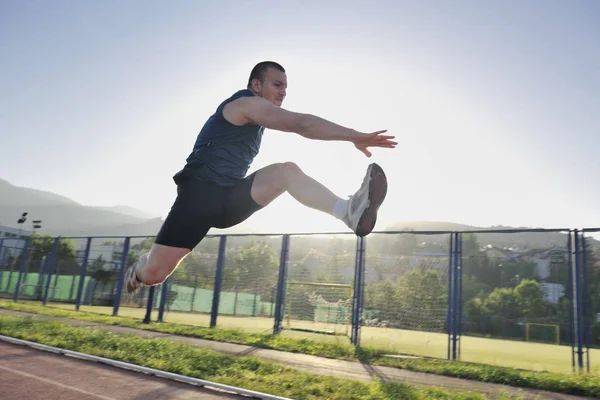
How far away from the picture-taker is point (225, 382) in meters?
5.23

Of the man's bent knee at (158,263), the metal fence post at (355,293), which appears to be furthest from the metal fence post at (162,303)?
the man's bent knee at (158,263)

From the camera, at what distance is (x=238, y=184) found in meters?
3.28

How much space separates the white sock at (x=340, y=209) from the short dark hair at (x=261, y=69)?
3.57 ft

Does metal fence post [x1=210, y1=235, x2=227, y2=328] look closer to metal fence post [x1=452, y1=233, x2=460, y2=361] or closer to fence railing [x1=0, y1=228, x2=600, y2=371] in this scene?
fence railing [x1=0, y1=228, x2=600, y2=371]

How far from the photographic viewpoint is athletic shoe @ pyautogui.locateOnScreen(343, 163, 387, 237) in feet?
9.11

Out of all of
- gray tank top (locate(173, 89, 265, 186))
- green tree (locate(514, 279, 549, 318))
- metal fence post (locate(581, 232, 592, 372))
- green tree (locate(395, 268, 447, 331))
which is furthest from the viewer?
green tree (locate(514, 279, 549, 318))

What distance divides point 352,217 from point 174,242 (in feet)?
4.73

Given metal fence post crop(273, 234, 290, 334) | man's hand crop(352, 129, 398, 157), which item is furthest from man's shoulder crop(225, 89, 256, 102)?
metal fence post crop(273, 234, 290, 334)

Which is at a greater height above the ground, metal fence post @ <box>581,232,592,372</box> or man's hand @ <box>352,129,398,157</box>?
man's hand @ <box>352,129,398,157</box>

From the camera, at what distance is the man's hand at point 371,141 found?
2.58 m

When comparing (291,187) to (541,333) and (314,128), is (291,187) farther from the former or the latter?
(541,333)

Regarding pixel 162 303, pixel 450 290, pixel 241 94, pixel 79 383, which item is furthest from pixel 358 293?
pixel 241 94

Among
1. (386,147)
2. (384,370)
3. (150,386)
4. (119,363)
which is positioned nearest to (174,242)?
(386,147)

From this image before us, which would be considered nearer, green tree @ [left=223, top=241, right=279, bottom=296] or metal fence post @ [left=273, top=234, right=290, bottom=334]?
metal fence post @ [left=273, top=234, right=290, bottom=334]
